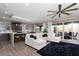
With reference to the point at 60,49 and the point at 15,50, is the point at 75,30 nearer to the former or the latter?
the point at 60,49

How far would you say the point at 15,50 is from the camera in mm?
1713

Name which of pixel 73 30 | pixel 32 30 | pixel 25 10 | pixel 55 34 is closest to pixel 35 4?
pixel 25 10

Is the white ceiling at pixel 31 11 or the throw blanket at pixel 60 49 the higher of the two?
the white ceiling at pixel 31 11

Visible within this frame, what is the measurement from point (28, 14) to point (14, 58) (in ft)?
3.35

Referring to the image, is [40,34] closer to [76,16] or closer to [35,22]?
[35,22]

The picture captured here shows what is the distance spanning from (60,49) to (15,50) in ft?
3.25

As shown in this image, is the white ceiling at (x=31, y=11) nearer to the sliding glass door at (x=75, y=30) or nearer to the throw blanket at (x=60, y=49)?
the sliding glass door at (x=75, y=30)

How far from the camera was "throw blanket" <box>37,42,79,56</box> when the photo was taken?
64.6 inches

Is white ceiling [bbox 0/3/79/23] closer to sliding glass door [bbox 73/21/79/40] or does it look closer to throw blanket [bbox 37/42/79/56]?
sliding glass door [bbox 73/21/79/40]

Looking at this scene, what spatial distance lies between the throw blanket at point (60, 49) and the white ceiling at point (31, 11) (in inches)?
24.1

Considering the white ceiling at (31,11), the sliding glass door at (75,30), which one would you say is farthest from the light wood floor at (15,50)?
the sliding glass door at (75,30)

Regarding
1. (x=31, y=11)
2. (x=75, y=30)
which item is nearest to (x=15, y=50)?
(x=31, y=11)

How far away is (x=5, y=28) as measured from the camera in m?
1.66

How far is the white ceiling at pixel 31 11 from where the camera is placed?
1588 millimetres
